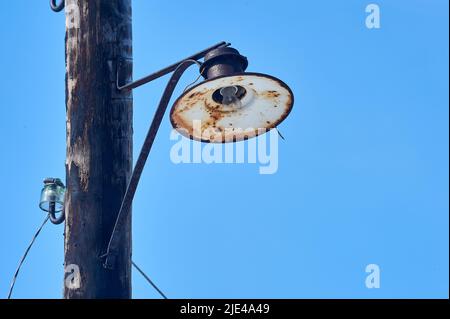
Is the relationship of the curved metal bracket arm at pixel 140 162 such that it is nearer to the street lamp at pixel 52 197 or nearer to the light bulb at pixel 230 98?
the light bulb at pixel 230 98

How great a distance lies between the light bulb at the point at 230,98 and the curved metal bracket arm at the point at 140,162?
223 millimetres

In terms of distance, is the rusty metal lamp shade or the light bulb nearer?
the rusty metal lamp shade

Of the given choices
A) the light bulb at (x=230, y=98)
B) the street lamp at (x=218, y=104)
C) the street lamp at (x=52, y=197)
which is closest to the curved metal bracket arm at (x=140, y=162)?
the street lamp at (x=218, y=104)

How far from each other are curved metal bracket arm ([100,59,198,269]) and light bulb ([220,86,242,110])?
223mm

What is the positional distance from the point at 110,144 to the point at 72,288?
2.41 feet

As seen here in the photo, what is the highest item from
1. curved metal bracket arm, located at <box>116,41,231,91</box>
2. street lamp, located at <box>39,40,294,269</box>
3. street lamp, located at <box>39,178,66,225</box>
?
curved metal bracket arm, located at <box>116,41,231,91</box>

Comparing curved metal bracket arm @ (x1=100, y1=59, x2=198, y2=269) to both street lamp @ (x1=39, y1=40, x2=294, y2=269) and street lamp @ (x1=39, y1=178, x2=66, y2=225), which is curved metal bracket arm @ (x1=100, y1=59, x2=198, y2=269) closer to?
street lamp @ (x1=39, y1=40, x2=294, y2=269)

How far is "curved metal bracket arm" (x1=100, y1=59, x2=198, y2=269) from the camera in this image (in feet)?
13.7

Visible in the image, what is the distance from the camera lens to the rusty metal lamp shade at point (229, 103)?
4.12 meters

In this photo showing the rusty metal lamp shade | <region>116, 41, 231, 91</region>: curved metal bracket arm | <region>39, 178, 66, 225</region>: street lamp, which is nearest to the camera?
the rusty metal lamp shade

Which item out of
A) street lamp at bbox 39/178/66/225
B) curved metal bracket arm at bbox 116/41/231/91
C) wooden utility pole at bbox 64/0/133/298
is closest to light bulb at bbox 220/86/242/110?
curved metal bracket arm at bbox 116/41/231/91
